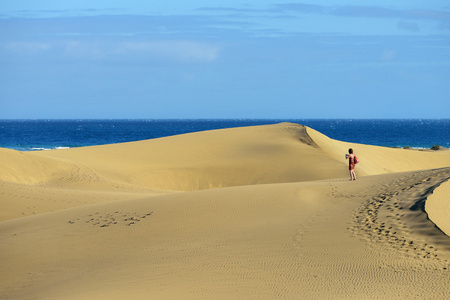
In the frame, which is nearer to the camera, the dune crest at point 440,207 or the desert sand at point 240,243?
the desert sand at point 240,243

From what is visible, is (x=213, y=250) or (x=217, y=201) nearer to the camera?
(x=213, y=250)

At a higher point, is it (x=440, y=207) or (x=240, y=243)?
(x=440, y=207)

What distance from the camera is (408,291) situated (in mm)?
6855

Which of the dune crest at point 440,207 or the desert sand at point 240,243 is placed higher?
the dune crest at point 440,207

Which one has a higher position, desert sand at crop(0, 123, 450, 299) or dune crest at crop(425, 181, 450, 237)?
dune crest at crop(425, 181, 450, 237)

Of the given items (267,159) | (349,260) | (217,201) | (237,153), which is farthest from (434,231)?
(237,153)

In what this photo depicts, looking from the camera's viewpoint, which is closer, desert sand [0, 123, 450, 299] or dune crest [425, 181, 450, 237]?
desert sand [0, 123, 450, 299]

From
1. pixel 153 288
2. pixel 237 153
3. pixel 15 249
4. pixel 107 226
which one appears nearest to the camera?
pixel 153 288

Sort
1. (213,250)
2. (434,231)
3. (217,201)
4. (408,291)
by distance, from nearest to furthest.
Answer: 1. (408,291)
2. (434,231)
3. (213,250)
4. (217,201)

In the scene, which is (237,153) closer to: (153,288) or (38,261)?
(38,261)

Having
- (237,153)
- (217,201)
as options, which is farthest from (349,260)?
(237,153)

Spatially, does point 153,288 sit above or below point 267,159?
above

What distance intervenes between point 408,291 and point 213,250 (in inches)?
134

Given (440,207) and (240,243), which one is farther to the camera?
(440,207)
